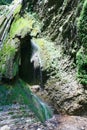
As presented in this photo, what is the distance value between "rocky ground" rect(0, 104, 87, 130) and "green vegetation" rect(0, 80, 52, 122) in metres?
0.17

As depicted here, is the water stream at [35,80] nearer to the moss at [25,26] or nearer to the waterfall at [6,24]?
the waterfall at [6,24]

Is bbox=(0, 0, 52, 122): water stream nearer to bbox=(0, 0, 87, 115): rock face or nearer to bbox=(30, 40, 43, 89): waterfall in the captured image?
bbox=(30, 40, 43, 89): waterfall

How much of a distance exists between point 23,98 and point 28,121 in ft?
3.34

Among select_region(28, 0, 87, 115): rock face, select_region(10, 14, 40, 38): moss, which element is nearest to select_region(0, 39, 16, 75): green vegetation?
select_region(10, 14, 40, 38): moss

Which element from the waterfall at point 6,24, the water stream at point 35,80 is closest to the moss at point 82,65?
the water stream at point 35,80

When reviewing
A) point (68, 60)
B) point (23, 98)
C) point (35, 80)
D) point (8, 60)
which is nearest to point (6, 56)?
point (8, 60)

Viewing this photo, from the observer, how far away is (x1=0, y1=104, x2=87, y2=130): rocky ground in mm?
5496

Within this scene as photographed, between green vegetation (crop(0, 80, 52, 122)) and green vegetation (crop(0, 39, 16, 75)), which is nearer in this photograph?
green vegetation (crop(0, 80, 52, 122))

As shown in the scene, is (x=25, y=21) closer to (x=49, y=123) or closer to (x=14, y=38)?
(x=14, y=38)

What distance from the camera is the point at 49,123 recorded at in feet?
19.3

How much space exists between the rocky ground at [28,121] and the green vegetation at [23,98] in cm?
17

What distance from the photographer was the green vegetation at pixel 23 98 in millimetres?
6316

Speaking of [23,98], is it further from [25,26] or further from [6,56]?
→ [25,26]

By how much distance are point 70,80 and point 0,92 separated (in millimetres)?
1676
